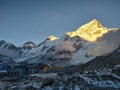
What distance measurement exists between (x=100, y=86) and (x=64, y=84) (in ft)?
27.2

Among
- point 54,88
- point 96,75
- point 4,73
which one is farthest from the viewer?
point 4,73

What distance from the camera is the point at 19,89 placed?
76562 mm

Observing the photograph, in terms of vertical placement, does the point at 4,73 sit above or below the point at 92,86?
above

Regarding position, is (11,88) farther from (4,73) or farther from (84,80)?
(4,73)

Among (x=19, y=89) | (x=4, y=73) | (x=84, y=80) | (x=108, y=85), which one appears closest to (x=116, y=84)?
(x=108, y=85)

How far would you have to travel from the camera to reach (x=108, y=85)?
73312 mm

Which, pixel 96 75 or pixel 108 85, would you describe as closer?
pixel 108 85

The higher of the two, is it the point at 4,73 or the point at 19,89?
the point at 4,73

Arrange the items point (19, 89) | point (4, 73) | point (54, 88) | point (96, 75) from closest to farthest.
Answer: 1. point (54, 88)
2. point (19, 89)
3. point (96, 75)
4. point (4, 73)

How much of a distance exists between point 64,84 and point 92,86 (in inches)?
262

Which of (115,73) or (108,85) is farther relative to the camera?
(115,73)

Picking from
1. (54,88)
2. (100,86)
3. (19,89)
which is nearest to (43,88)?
(54,88)

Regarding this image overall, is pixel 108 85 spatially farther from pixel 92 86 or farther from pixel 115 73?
pixel 115 73

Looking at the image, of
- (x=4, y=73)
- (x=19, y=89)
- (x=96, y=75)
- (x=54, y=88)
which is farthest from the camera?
(x=4, y=73)
